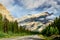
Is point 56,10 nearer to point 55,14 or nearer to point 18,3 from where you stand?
point 55,14

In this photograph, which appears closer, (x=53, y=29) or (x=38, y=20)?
(x=53, y=29)

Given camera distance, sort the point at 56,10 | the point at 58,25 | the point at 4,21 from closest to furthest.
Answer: the point at 56,10
the point at 58,25
the point at 4,21

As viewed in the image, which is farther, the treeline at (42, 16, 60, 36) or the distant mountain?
the distant mountain

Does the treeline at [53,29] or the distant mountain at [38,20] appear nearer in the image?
the treeline at [53,29]

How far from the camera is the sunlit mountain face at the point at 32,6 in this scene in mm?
14367

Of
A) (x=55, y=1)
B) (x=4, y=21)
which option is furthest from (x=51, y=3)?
(x=4, y=21)

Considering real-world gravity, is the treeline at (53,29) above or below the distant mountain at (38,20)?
below

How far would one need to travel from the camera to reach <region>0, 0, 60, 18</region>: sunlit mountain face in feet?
47.1

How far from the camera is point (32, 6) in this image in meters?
15.1

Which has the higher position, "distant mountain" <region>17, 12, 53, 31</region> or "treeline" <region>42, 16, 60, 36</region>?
"distant mountain" <region>17, 12, 53, 31</region>

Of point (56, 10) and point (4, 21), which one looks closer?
point (56, 10)

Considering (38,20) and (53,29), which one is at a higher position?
(38,20)

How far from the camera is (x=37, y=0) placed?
14602 mm

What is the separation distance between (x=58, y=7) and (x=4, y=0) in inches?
155
